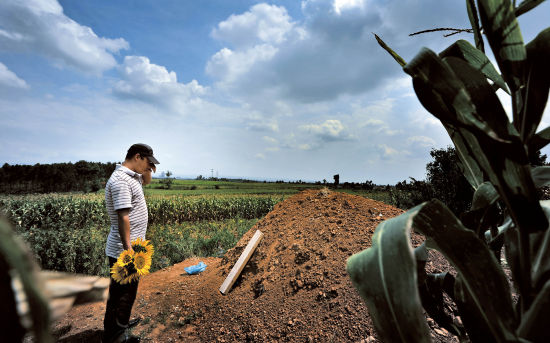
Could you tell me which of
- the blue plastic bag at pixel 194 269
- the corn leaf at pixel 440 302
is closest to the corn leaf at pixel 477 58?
the corn leaf at pixel 440 302

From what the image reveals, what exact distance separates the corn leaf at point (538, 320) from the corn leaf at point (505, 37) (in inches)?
17.7

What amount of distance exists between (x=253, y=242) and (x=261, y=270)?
22.6 inches

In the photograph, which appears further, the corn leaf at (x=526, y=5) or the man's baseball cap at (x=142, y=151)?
the man's baseball cap at (x=142, y=151)

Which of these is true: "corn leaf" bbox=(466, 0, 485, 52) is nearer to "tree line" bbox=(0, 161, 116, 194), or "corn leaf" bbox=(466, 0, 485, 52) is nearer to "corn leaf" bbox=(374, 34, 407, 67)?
"corn leaf" bbox=(374, 34, 407, 67)

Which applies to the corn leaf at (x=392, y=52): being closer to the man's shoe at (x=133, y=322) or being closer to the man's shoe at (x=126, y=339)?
the man's shoe at (x=126, y=339)

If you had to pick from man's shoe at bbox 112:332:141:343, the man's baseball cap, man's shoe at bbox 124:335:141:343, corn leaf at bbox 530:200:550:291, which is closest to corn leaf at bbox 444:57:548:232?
corn leaf at bbox 530:200:550:291

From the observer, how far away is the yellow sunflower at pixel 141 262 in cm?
270

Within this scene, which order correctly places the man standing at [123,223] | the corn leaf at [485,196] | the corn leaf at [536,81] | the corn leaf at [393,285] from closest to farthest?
the corn leaf at [393,285] → the corn leaf at [536,81] → the corn leaf at [485,196] → the man standing at [123,223]

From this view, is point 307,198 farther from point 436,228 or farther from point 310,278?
point 436,228

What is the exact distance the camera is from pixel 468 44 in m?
0.67

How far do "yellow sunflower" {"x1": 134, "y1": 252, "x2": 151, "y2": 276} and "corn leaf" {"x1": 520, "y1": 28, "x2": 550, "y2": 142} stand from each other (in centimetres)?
311

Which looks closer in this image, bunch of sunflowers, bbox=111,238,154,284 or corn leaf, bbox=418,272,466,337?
corn leaf, bbox=418,272,466,337

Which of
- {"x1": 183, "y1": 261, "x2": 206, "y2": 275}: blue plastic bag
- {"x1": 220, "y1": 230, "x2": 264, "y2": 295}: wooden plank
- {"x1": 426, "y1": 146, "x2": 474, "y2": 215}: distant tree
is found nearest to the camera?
{"x1": 220, "y1": 230, "x2": 264, "y2": 295}: wooden plank

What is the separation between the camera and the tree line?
39344 millimetres
